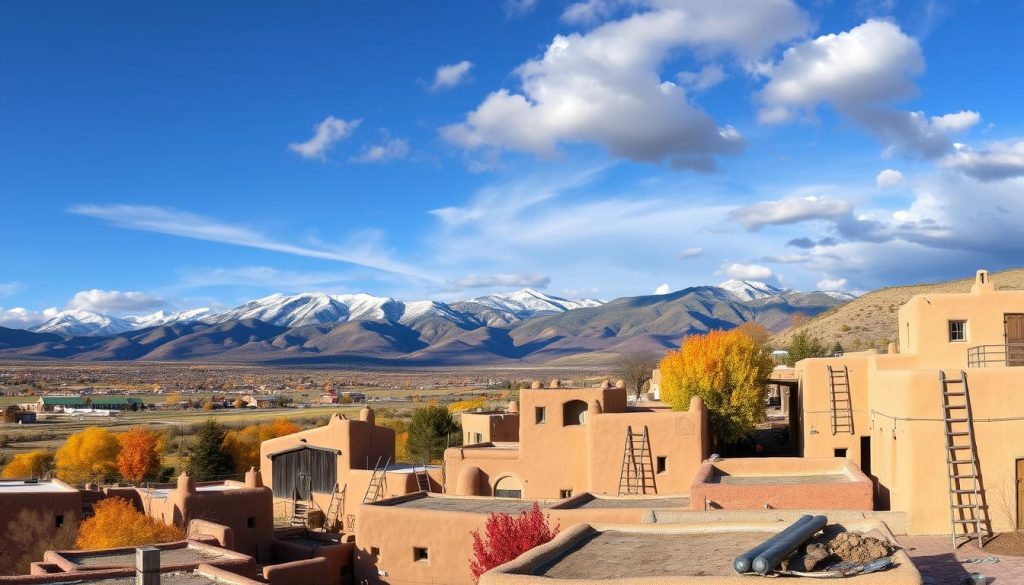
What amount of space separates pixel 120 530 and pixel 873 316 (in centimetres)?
7840

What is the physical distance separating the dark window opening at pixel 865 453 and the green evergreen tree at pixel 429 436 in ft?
96.2

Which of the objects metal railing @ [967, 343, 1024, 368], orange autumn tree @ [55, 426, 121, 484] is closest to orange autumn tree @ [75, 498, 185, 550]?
metal railing @ [967, 343, 1024, 368]

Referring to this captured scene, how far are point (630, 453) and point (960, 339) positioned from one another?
1135 cm

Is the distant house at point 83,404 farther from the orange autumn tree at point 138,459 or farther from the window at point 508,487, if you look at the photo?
the window at point 508,487

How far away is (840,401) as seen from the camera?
30859mm

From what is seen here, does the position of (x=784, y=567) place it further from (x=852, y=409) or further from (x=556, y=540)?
(x=852, y=409)

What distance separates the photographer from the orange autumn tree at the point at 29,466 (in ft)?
192

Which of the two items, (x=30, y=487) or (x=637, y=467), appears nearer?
(x=637, y=467)

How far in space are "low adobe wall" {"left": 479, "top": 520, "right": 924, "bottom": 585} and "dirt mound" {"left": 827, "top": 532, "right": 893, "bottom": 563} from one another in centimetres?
27

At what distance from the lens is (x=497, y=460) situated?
35.4 m

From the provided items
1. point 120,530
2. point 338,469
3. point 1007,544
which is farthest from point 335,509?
point 1007,544

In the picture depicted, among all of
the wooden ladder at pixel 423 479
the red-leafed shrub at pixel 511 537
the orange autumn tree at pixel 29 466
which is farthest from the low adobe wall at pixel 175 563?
the orange autumn tree at pixel 29 466

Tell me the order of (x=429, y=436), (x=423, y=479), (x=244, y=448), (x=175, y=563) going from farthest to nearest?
(x=244, y=448)
(x=429, y=436)
(x=423, y=479)
(x=175, y=563)

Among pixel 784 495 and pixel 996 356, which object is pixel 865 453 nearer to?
pixel 996 356
